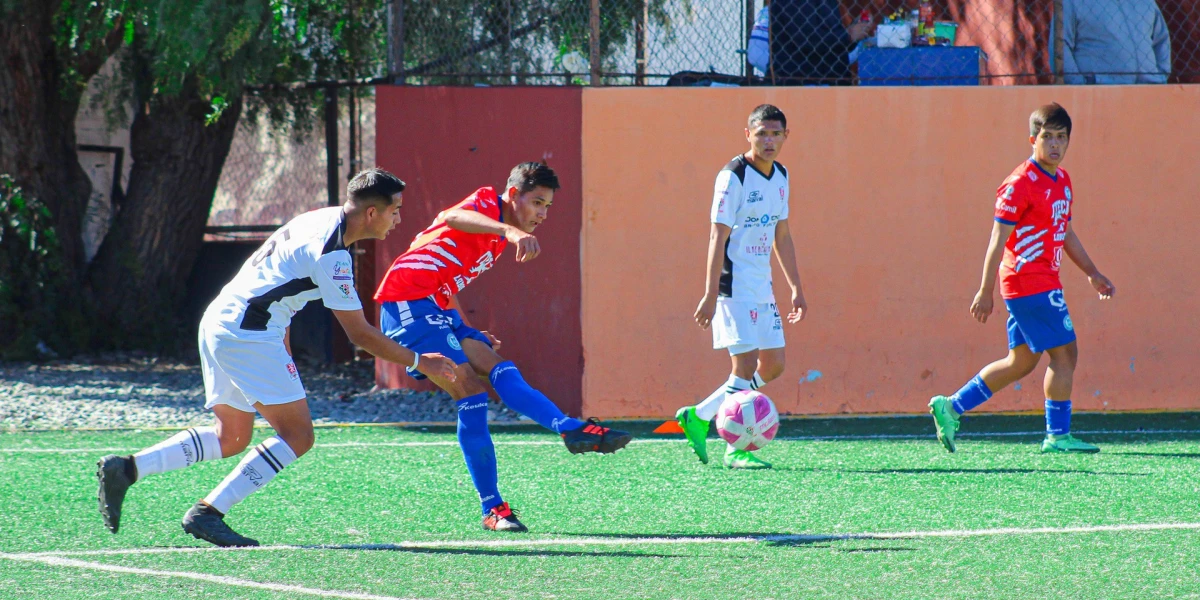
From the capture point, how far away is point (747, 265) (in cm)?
667

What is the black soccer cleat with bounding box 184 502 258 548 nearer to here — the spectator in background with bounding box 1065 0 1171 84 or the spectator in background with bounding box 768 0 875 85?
the spectator in background with bounding box 768 0 875 85

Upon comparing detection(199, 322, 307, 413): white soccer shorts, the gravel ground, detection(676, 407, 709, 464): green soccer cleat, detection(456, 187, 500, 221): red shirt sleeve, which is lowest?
the gravel ground

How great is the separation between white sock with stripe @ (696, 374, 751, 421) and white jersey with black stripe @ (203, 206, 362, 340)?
246 cm

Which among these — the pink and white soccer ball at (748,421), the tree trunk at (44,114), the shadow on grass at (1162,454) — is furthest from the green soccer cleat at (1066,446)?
the tree trunk at (44,114)

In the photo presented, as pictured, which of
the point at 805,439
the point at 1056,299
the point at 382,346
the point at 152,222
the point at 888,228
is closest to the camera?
the point at 382,346

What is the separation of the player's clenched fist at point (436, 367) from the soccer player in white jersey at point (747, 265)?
215 cm

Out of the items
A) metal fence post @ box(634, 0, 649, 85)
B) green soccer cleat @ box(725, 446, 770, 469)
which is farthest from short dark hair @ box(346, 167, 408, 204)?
metal fence post @ box(634, 0, 649, 85)

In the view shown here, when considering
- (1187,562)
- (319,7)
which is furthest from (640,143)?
(1187,562)

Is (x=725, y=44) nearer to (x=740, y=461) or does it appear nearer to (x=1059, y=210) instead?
(x=1059, y=210)

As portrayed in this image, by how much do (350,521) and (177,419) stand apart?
13.0 feet

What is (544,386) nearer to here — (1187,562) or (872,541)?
(872,541)

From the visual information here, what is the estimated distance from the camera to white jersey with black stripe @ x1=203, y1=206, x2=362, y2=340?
15.3 ft

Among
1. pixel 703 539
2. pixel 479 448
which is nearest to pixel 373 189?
pixel 479 448

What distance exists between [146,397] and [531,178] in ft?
17.8
